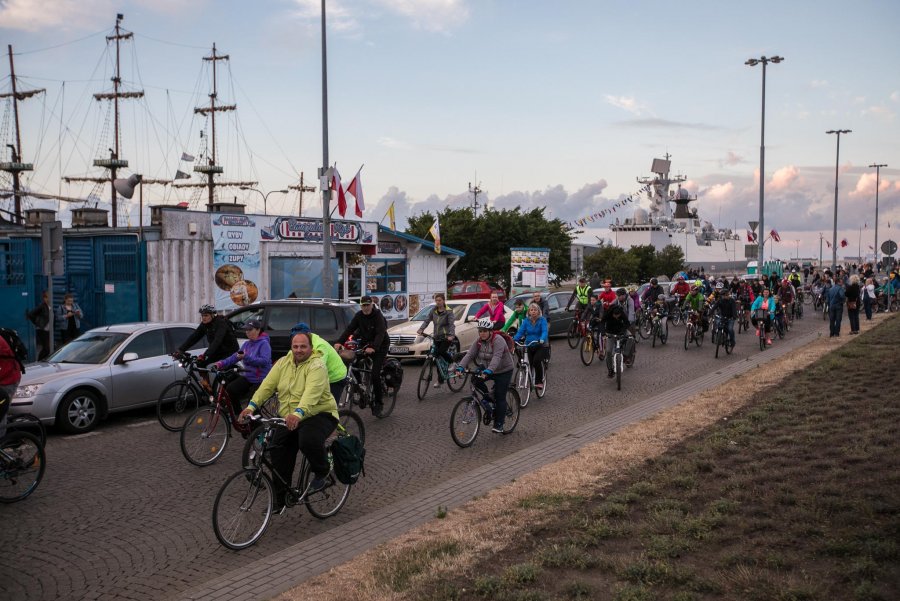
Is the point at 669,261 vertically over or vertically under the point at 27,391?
over

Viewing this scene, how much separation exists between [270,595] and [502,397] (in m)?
5.36

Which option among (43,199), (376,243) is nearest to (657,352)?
(376,243)

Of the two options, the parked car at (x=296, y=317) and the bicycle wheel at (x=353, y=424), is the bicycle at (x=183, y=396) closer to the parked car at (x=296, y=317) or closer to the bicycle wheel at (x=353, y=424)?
the bicycle wheel at (x=353, y=424)

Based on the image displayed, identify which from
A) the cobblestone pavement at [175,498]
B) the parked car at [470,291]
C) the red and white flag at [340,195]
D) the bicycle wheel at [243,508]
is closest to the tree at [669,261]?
the parked car at [470,291]

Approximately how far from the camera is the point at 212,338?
35.3 ft

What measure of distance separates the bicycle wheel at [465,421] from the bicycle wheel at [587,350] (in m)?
8.51

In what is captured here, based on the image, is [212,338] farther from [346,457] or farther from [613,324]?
[613,324]

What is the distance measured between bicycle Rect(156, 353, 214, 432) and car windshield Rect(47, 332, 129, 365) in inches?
60.6

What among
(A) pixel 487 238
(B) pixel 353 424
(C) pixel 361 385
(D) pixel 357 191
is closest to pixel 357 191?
(D) pixel 357 191

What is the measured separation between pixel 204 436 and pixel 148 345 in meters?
3.69

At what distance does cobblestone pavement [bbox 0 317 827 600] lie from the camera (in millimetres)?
5723

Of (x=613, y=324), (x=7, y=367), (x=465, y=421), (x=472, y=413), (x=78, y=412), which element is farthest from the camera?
(x=613, y=324)

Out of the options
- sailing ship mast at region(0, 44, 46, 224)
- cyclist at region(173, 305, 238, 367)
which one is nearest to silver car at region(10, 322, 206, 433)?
cyclist at region(173, 305, 238, 367)

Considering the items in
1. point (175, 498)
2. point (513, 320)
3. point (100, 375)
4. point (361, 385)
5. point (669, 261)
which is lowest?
point (175, 498)
